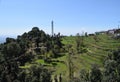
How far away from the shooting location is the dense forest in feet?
135

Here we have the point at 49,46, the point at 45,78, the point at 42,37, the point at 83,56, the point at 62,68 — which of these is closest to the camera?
the point at 45,78

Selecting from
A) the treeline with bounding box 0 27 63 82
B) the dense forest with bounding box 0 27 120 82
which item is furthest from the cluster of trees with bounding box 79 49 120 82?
the treeline with bounding box 0 27 63 82

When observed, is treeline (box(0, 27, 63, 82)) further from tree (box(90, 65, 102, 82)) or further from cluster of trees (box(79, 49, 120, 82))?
tree (box(90, 65, 102, 82))

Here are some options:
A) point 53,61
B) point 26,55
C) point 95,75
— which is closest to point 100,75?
point 95,75

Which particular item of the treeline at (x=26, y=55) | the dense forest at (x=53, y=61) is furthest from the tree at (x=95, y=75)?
the treeline at (x=26, y=55)

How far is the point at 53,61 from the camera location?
5978cm

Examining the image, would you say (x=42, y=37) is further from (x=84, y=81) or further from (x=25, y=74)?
(x=84, y=81)

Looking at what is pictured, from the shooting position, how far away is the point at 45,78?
135ft

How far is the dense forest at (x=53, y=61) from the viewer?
4112cm

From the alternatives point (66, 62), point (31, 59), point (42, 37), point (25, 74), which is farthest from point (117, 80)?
point (42, 37)

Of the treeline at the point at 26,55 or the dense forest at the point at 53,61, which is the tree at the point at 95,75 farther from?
the treeline at the point at 26,55

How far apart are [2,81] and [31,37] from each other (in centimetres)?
3540

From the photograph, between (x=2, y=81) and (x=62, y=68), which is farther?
(x=62, y=68)

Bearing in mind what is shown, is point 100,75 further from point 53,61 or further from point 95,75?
point 53,61
